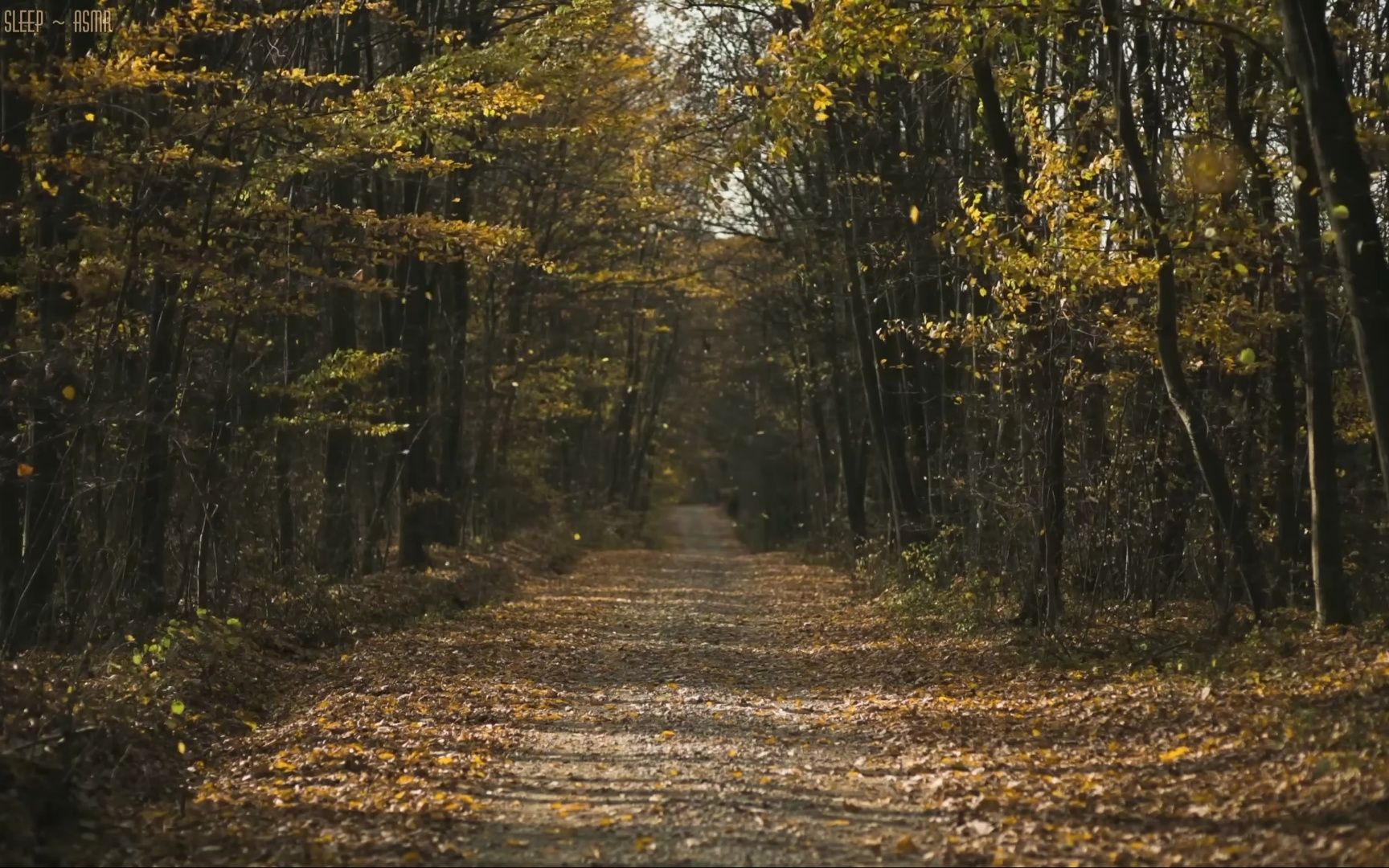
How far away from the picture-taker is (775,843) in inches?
302

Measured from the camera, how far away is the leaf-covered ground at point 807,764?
25.0 ft

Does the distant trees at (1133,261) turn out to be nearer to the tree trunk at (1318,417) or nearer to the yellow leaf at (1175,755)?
the tree trunk at (1318,417)

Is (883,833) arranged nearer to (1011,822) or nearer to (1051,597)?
(1011,822)

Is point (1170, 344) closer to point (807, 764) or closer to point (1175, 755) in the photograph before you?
point (1175, 755)

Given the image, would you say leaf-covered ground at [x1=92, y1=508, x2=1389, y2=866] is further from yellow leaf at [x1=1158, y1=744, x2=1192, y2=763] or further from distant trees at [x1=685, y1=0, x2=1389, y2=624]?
distant trees at [x1=685, y1=0, x2=1389, y2=624]

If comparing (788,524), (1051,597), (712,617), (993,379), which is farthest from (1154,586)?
(788,524)

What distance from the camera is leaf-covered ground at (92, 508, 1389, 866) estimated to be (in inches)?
300

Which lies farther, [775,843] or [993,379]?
[993,379]

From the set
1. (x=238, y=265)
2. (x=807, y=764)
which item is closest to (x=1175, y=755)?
(x=807, y=764)

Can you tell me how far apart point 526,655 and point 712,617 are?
6.32 m

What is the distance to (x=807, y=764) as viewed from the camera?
1001 cm

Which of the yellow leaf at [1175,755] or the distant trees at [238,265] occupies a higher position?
the distant trees at [238,265]

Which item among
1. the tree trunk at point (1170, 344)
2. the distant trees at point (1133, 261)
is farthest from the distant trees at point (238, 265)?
the tree trunk at point (1170, 344)

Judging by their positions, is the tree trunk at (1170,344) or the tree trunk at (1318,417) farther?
the tree trunk at (1170,344)
